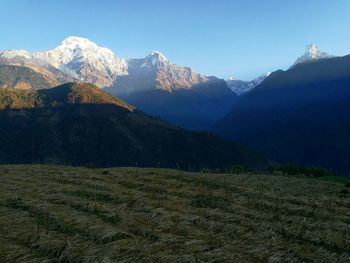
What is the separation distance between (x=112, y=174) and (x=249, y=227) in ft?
48.8

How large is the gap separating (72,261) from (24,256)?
1.31 meters

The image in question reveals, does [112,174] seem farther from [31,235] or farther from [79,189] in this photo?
[31,235]

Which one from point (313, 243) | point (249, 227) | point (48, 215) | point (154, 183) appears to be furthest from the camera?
point (154, 183)

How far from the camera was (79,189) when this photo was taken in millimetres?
21344

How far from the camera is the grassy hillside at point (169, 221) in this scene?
11305 mm

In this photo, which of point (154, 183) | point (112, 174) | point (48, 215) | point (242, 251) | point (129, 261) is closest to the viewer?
point (129, 261)

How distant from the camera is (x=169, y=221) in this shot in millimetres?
14625

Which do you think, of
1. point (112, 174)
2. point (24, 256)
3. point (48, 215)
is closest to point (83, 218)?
point (48, 215)

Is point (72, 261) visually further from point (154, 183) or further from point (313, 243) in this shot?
point (154, 183)

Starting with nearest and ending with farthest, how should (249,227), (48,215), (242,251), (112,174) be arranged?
(242,251) → (249,227) → (48,215) → (112,174)

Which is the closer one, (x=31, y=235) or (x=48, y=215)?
(x=31, y=235)

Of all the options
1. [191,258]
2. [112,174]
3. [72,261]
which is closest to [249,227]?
[191,258]

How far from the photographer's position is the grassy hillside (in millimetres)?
11305

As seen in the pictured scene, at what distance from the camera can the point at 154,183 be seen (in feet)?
78.5
